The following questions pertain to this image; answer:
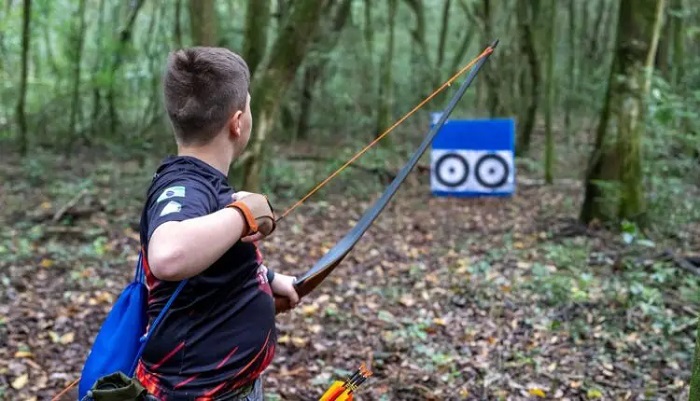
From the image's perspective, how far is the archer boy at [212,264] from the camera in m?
1.54

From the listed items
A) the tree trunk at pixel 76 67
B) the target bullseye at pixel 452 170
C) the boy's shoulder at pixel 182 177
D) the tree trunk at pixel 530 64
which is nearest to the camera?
the boy's shoulder at pixel 182 177

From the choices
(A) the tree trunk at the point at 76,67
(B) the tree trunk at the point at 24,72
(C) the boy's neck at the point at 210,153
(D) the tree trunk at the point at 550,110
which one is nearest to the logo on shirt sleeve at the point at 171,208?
(C) the boy's neck at the point at 210,153

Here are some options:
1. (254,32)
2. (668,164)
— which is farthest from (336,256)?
(254,32)

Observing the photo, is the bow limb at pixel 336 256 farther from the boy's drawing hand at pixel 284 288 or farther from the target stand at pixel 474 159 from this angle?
the target stand at pixel 474 159

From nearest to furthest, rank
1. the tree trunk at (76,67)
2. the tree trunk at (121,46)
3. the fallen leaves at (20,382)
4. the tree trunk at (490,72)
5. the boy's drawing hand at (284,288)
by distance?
the boy's drawing hand at (284,288)
the fallen leaves at (20,382)
the tree trunk at (121,46)
the tree trunk at (76,67)
the tree trunk at (490,72)

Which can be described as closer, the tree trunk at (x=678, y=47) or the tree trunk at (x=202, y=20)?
the tree trunk at (x=202, y=20)

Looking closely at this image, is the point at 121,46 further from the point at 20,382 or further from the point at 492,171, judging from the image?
the point at 20,382

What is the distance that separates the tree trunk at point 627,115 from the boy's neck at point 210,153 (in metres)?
6.11

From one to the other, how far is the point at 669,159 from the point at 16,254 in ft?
22.8

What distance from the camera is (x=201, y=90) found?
156cm

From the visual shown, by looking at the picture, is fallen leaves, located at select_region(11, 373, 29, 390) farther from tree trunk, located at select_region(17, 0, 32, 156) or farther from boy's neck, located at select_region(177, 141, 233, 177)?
tree trunk, located at select_region(17, 0, 32, 156)

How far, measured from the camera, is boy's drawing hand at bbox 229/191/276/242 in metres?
1.47

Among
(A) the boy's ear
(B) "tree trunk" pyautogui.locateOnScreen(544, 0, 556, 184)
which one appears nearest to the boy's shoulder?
(A) the boy's ear

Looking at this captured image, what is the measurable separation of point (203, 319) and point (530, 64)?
13.2 metres
